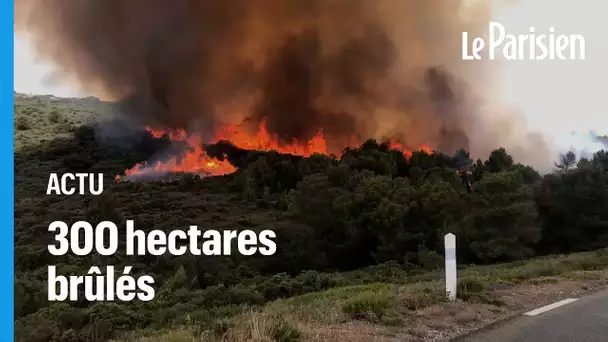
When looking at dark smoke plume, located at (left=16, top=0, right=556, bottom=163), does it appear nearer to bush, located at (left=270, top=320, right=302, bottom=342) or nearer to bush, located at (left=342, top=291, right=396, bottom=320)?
bush, located at (left=342, top=291, right=396, bottom=320)

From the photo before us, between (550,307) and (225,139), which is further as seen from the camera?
(225,139)

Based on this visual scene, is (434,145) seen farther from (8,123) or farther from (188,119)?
(8,123)

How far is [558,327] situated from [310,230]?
28.0 feet

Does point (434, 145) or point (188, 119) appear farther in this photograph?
point (434, 145)

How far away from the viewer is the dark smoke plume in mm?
8641

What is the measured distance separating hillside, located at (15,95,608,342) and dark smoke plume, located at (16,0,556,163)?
0.75 metres

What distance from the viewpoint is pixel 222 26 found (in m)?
10.0

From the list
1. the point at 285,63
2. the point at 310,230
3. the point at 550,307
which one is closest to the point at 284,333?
the point at 550,307

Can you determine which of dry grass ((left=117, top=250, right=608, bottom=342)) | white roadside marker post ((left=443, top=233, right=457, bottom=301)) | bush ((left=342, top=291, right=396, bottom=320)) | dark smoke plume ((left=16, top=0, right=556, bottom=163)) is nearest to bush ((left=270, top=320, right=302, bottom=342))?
dry grass ((left=117, top=250, right=608, bottom=342))

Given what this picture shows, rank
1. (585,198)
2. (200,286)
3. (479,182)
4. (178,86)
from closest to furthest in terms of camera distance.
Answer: (178,86) → (200,286) → (479,182) → (585,198)

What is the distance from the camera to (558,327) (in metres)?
4.30

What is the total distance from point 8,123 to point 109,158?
5153 millimetres

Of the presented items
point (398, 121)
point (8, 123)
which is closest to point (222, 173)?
point (398, 121)

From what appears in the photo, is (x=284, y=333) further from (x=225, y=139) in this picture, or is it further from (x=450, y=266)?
(x=225, y=139)
